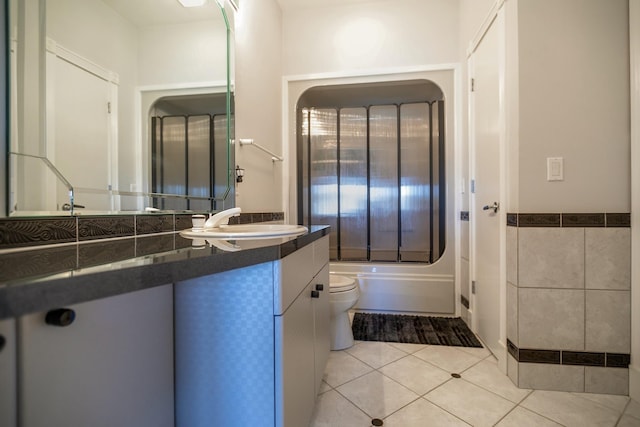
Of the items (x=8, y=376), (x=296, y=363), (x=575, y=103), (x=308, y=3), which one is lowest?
(x=296, y=363)

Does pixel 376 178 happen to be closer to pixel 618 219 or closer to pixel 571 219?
pixel 571 219

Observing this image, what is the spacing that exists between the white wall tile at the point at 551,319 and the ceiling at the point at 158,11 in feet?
6.68

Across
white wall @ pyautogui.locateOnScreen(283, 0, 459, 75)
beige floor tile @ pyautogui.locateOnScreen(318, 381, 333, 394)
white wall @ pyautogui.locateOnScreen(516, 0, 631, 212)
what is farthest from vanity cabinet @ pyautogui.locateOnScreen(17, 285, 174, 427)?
white wall @ pyautogui.locateOnScreen(283, 0, 459, 75)

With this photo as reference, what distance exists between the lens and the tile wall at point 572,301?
1354mm

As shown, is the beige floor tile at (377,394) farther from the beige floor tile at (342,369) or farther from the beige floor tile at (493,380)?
the beige floor tile at (493,380)

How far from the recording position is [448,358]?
173 centimetres

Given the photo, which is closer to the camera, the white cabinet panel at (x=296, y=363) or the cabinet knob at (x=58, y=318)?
the cabinet knob at (x=58, y=318)

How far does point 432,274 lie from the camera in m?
2.42

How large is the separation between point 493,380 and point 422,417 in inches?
21.3

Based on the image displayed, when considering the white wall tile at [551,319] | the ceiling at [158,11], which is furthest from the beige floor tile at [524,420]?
the ceiling at [158,11]

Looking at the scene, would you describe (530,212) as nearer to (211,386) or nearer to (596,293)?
(596,293)

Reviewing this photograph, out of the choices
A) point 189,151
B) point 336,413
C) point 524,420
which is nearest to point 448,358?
point 524,420

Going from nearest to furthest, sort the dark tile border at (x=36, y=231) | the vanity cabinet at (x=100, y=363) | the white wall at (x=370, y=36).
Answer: the vanity cabinet at (x=100, y=363), the dark tile border at (x=36, y=231), the white wall at (x=370, y=36)

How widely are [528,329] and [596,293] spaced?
0.35 meters
